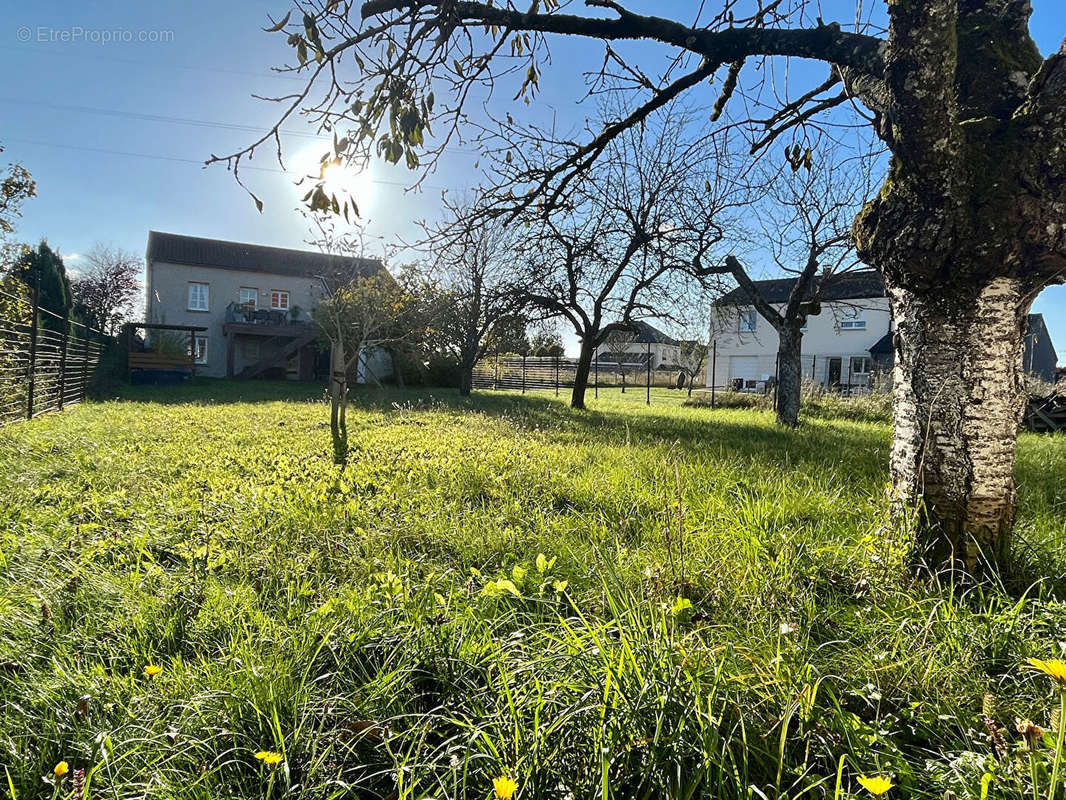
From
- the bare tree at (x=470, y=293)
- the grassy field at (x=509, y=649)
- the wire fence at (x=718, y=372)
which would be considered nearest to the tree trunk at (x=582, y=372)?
the bare tree at (x=470, y=293)

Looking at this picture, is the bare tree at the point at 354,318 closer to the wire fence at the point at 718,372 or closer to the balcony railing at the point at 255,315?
the balcony railing at the point at 255,315

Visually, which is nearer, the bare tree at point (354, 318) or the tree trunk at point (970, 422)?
the tree trunk at point (970, 422)

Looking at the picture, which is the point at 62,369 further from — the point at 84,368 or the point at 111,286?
the point at 111,286

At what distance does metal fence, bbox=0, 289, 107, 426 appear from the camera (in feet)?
24.9

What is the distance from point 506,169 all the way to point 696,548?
354cm

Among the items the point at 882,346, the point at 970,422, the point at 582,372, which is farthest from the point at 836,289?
the point at 970,422

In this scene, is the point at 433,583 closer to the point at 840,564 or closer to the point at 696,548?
the point at 696,548

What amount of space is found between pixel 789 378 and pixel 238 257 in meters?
27.4

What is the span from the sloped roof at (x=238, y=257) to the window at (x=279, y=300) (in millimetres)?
1042

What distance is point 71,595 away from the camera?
2.30 m

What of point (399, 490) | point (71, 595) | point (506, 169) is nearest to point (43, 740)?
point (71, 595)

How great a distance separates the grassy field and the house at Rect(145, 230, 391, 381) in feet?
71.6

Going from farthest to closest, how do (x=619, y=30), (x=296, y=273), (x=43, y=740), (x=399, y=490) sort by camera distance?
(x=296, y=273)
(x=399, y=490)
(x=619, y=30)
(x=43, y=740)

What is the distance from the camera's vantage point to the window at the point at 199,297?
25.4 m
